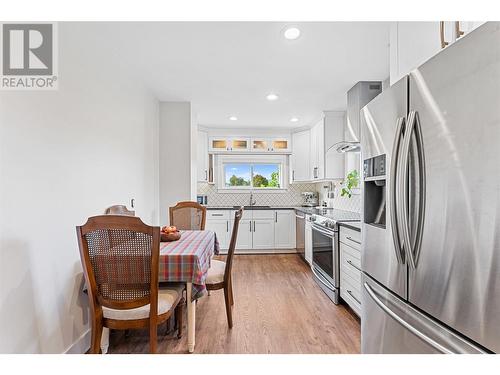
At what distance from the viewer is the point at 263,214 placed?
5406mm

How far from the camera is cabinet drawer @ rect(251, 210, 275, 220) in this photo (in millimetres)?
5387

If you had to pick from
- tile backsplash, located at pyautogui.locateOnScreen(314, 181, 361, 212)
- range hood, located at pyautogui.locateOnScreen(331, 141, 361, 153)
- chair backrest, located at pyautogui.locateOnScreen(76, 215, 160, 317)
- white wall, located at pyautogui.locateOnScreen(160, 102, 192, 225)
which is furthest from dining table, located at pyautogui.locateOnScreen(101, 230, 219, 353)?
tile backsplash, located at pyautogui.locateOnScreen(314, 181, 361, 212)

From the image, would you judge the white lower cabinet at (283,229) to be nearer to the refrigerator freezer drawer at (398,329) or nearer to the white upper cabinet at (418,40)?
the refrigerator freezer drawer at (398,329)

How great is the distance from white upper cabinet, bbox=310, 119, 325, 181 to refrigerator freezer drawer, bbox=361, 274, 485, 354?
3.22 metres

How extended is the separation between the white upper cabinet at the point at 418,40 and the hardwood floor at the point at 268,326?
76.1 inches

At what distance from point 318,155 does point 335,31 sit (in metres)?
2.70

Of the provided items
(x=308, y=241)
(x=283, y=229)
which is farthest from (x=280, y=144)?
(x=308, y=241)

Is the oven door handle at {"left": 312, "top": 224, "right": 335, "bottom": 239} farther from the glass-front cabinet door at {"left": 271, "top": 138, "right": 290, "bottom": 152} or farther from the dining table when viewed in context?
the glass-front cabinet door at {"left": 271, "top": 138, "right": 290, "bottom": 152}

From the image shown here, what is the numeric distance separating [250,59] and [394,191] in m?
2.04

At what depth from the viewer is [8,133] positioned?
1483mm
